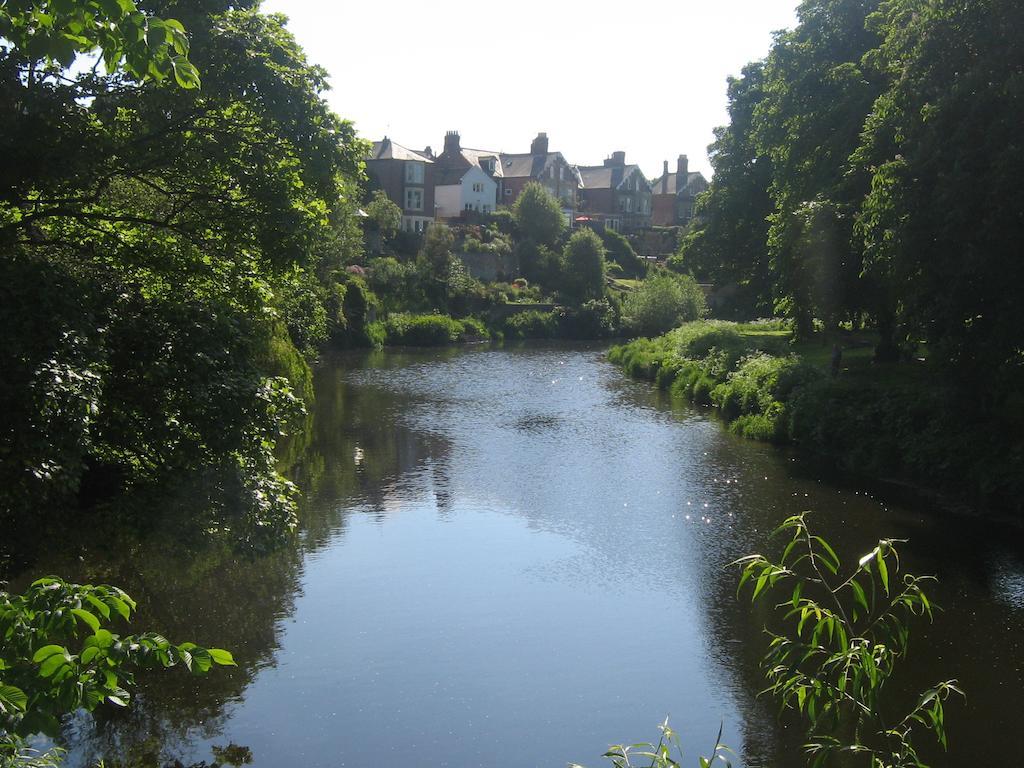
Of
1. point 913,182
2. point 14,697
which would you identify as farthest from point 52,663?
point 913,182

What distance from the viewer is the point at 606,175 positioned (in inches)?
3866

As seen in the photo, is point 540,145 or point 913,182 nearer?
point 913,182

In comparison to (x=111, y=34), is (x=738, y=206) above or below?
above

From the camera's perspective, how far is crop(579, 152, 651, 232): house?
317 feet

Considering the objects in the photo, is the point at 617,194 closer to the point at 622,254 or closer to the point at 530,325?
the point at 622,254

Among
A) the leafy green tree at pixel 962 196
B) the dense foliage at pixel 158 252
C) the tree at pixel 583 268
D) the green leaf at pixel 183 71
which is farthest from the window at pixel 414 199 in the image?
the green leaf at pixel 183 71

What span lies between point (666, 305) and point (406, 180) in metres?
28.4

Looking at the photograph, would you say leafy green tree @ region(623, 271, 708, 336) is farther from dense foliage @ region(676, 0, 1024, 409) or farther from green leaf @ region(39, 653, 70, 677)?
green leaf @ region(39, 653, 70, 677)

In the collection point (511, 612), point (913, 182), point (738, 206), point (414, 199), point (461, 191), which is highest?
→ point (461, 191)

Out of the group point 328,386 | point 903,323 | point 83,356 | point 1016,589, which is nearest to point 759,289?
point 328,386

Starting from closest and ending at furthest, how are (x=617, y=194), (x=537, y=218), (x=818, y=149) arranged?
(x=818, y=149)
(x=537, y=218)
(x=617, y=194)

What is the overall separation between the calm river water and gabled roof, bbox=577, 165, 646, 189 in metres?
75.9

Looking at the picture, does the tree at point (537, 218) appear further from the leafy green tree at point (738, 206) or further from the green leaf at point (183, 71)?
the green leaf at point (183, 71)

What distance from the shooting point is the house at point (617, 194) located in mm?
96625
